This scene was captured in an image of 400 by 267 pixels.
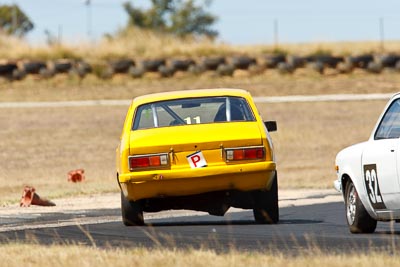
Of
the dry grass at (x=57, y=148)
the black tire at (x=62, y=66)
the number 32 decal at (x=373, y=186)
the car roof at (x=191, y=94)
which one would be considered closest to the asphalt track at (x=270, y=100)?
the dry grass at (x=57, y=148)

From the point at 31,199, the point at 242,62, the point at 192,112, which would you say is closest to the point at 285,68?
the point at 242,62

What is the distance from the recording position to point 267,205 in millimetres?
15633

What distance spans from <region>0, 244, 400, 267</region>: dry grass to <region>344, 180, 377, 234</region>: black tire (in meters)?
2.57

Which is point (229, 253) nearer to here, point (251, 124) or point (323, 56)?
point (251, 124)

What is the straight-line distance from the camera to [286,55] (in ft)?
179

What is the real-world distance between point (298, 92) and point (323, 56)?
416cm

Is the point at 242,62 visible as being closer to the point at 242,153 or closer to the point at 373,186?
the point at 242,153

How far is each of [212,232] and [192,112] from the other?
206cm

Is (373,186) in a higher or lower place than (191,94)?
lower

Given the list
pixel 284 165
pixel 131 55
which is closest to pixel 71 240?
pixel 284 165

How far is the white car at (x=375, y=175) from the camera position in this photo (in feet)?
41.9

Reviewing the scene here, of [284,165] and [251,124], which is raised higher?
[251,124]

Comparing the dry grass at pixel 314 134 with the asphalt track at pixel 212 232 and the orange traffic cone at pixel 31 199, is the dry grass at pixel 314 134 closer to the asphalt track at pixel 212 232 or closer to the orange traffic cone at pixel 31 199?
the orange traffic cone at pixel 31 199

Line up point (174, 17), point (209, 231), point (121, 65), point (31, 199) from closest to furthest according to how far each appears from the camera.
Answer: point (209, 231), point (31, 199), point (121, 65), point (174, 17)
